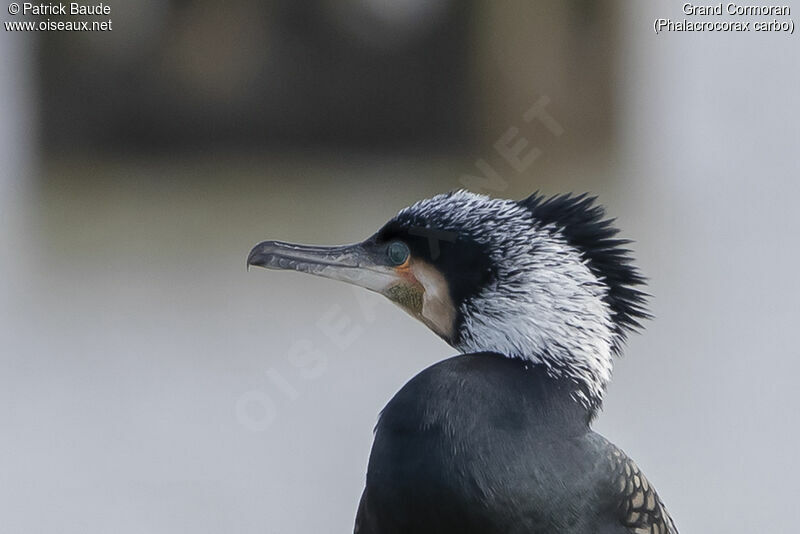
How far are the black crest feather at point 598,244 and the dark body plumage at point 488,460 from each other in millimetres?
129

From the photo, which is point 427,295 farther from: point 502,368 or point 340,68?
point 340,68

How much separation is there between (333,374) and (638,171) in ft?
8.13

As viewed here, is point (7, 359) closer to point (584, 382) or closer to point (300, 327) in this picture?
point (300, 327)

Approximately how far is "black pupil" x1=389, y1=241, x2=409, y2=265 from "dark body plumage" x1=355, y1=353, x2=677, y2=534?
0.15 metres

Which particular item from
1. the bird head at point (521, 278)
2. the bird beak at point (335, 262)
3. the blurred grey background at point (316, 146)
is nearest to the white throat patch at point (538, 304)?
the bird head at point (521, 278)

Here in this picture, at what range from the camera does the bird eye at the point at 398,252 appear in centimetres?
166

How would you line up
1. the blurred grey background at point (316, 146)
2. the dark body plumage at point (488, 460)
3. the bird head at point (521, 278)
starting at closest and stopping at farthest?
the dark body plumage at point (488, 460), the bird head at point (521, 278), the blurred grey background at point (316, 146)

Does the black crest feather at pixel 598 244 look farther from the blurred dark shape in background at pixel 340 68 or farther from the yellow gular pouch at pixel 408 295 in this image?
the blurred dark shape in background at pixel 340 68

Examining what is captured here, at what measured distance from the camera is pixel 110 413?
4008 mm

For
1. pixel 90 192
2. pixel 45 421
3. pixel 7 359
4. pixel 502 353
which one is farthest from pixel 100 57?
pixel 502 353

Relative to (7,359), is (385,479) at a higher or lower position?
higher

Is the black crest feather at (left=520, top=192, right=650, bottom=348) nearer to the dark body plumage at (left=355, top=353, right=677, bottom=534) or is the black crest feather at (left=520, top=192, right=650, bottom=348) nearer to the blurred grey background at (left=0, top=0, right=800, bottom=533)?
the dark body plumage at (left=355, top=353, right=677, bottom=534)

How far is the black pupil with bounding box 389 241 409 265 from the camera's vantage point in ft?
5.45

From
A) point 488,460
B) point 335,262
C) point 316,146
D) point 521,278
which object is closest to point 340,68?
point 316,146
